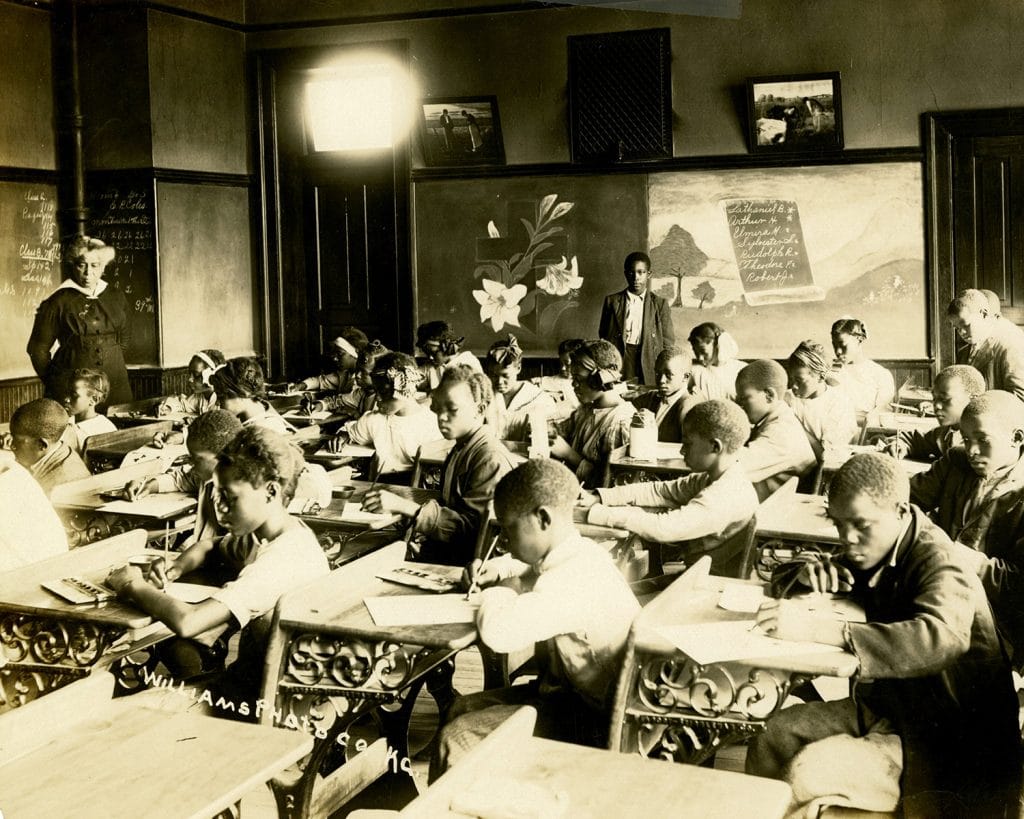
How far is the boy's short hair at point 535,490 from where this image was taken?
254 cm

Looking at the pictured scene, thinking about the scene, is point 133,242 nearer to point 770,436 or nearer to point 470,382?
point 470,382

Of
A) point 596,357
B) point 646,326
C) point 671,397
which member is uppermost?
point 646,326

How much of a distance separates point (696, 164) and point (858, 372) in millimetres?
2583

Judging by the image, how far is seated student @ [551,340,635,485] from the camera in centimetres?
487

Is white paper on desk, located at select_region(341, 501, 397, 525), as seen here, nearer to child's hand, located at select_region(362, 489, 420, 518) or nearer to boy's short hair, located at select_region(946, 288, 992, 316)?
child's hand, located at select_region(362, 489, 420, 518)

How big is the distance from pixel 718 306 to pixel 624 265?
2.52 feet

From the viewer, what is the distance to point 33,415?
4117mm

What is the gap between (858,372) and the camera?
6543mm

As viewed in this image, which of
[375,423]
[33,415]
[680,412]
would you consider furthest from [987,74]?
[33,415]

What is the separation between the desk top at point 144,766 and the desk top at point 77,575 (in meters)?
0.62

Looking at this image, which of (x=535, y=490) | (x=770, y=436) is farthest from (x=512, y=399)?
(x=535, y=490)

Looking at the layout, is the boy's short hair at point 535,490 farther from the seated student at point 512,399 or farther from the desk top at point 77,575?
the seated student at point 512,399

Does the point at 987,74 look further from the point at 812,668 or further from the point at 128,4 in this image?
the point at 812,668

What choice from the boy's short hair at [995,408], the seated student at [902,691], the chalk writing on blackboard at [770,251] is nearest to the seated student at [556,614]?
the seated student at [902,691]
